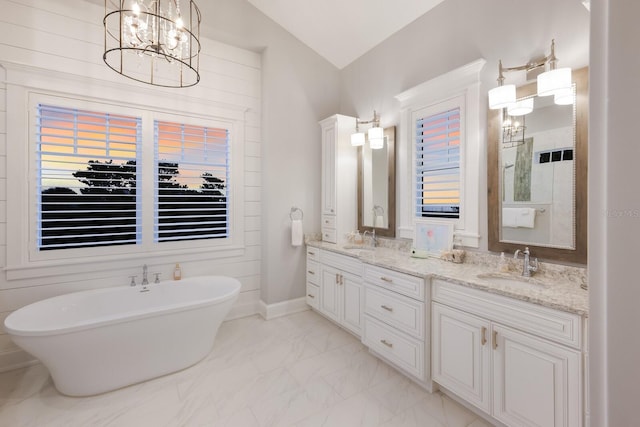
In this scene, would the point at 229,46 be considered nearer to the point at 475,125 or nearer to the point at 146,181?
the point at 146,181

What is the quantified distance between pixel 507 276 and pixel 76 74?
3913 millimetres

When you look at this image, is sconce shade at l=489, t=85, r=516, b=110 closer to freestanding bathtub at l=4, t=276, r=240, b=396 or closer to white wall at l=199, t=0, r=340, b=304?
white wall at l=199, t=0, r=340, b=304

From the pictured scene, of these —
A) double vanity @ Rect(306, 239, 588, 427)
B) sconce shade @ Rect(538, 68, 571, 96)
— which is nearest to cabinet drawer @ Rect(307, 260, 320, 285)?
double vanity @ Rect(306, 239, 588, 427)

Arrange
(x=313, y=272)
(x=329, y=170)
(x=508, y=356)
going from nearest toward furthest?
(x=508, y=356) < (x=313, y=272) < (x=329, y=170)

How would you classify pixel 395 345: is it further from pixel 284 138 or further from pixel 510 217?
pixel 284 138

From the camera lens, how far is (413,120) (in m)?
2.92

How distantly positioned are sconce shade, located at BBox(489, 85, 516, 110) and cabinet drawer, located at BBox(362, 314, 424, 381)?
1.82m

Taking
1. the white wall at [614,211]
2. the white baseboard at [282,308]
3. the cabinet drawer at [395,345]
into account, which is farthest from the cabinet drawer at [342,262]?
the white wall at [614,211]

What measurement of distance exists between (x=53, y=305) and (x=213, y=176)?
70.3 inches

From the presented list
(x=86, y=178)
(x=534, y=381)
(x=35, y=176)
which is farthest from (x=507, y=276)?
(x=35, y=176)

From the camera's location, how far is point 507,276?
2.04 meters

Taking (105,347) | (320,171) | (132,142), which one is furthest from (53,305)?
(320,171)

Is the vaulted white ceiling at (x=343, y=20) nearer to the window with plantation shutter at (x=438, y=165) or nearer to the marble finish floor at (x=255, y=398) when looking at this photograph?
the window with plantation shutter at (x=438, y=165)

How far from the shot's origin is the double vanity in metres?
1.47
